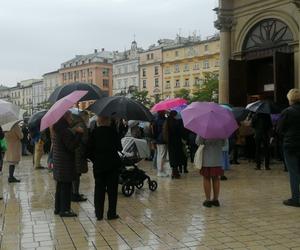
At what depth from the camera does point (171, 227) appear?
23.5 ft

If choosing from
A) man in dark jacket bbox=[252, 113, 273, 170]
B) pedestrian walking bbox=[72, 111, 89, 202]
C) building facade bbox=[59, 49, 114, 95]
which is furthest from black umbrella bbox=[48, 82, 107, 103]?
building facade bbox=[59, 49, 114, 95]

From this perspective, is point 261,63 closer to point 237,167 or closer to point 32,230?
point 237,167

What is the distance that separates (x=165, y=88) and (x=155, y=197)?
87097 millimetres

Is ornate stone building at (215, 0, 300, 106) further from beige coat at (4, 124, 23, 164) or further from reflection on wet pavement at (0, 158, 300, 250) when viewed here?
beige coat at (4, 124, 23, 164)

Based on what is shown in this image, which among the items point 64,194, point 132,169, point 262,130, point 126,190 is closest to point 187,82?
point 262,130

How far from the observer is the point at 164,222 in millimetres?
7488

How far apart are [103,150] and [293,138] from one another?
3.25m

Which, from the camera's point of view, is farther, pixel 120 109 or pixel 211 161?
pixel 211 161

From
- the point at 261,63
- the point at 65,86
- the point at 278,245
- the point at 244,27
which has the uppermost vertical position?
the point at 244,27

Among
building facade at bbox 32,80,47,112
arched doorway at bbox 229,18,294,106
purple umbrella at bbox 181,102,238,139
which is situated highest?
building facade at bbox 32,80,47,112

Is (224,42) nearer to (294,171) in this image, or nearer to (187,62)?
(294,171)

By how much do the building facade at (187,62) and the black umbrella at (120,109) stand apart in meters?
73.1

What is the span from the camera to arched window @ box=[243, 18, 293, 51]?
56.0 feet

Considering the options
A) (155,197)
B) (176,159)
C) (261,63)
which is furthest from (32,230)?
(261,63)
